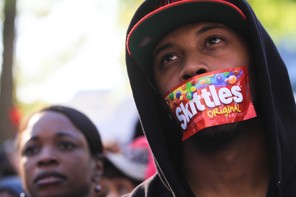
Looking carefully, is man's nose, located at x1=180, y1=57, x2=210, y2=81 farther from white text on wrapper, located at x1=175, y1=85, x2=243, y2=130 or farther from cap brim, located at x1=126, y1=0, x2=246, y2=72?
cap brim, located at x1=126, y1=0, x2=246, y2=72

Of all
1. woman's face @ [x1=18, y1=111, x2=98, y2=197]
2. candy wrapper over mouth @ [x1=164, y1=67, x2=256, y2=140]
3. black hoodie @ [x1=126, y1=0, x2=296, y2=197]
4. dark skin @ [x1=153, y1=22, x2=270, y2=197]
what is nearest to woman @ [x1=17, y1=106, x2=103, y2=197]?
woman's face @ [x1=18, y1=111, x2=98, y2=197]

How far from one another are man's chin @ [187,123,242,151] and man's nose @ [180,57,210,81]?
0.25 meters

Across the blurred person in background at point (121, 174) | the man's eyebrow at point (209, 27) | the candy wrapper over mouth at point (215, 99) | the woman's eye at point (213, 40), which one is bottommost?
the blurred person in background at point (121, 174)

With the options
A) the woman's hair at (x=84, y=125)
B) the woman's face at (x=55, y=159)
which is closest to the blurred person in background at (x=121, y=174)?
the woman's hair at (x=84, y=125)

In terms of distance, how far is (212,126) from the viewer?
8.88ft

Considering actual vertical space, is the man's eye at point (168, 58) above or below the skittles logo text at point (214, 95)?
above

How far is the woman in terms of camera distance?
379cm

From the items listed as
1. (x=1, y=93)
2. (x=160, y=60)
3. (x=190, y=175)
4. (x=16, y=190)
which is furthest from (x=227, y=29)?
(x=1, y=93)

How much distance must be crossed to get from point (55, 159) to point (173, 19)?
4.36 ft

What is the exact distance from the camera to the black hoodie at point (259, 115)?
2.73 metres

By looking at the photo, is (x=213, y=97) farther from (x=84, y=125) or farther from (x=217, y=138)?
(x=84, y=125)

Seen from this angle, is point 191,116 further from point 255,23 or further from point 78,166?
point 78,166

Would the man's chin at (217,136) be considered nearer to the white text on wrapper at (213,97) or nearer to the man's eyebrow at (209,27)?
the white text on wrapper at (213,97)

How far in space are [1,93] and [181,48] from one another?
9.76m
